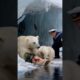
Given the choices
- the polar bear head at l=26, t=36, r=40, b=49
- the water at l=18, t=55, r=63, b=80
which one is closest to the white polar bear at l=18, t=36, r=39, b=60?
the polar bear head at l=26, t=36, r=40, b=49

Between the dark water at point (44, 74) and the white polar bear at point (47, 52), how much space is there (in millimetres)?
108

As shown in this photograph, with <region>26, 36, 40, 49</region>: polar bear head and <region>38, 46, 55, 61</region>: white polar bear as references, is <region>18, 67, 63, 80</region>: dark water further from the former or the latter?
<region>26, 36, 40, 49</region>: polar bear head

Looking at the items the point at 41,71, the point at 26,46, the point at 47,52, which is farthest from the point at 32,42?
the point at 41,71

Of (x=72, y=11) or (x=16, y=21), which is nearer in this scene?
(x=72, y=11)

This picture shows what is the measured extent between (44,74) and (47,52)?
0.22m

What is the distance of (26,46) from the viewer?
2.49m

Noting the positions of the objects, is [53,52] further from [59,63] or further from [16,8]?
[16,8]

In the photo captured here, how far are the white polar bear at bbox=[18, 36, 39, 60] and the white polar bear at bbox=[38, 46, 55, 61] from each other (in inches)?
2.3

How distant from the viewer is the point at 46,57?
2463 mm

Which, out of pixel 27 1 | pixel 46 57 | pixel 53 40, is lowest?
pixel 46 57

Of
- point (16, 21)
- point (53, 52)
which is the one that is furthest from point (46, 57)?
point (16, 21)

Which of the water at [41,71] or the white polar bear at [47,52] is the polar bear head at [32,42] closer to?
the white polar bear at [47,52]

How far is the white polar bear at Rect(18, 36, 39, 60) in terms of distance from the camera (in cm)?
244

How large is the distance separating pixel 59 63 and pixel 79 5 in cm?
56
